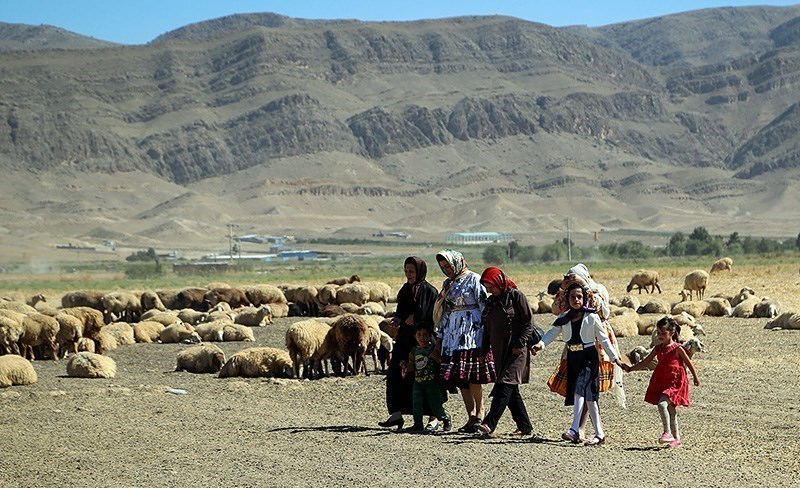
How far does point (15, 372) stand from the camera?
18.0 metres

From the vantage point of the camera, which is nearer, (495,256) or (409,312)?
(409,312)

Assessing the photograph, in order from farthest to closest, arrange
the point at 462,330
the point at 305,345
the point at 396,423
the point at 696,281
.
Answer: the point at 696,281 → the point at 305,345 → the point at 396,423 → the point at 462,330

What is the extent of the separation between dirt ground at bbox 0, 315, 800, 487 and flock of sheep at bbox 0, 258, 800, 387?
1.71ft

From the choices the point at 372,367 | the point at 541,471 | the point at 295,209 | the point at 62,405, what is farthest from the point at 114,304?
the point at 295,209

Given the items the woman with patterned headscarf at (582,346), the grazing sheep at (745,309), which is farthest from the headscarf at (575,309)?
the grazing sheep at (745,309)

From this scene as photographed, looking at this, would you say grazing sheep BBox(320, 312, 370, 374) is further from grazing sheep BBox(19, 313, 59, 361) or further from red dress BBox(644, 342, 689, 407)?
red dress BBox(644, 342, 689, 407)

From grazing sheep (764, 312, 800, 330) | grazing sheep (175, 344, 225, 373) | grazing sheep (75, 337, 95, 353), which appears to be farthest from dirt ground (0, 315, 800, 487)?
grazing sheep (764, 312, 800, 330)

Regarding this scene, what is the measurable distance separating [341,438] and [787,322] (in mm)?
14014

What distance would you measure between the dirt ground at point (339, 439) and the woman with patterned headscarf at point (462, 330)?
0.64 metres

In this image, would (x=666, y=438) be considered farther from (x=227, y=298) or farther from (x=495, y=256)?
(x=495, y=256)

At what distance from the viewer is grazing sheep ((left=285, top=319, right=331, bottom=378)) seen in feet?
58.9

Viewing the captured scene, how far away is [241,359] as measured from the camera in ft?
60.4

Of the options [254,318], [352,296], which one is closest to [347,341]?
[254,318]

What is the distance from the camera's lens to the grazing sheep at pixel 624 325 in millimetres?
23797
